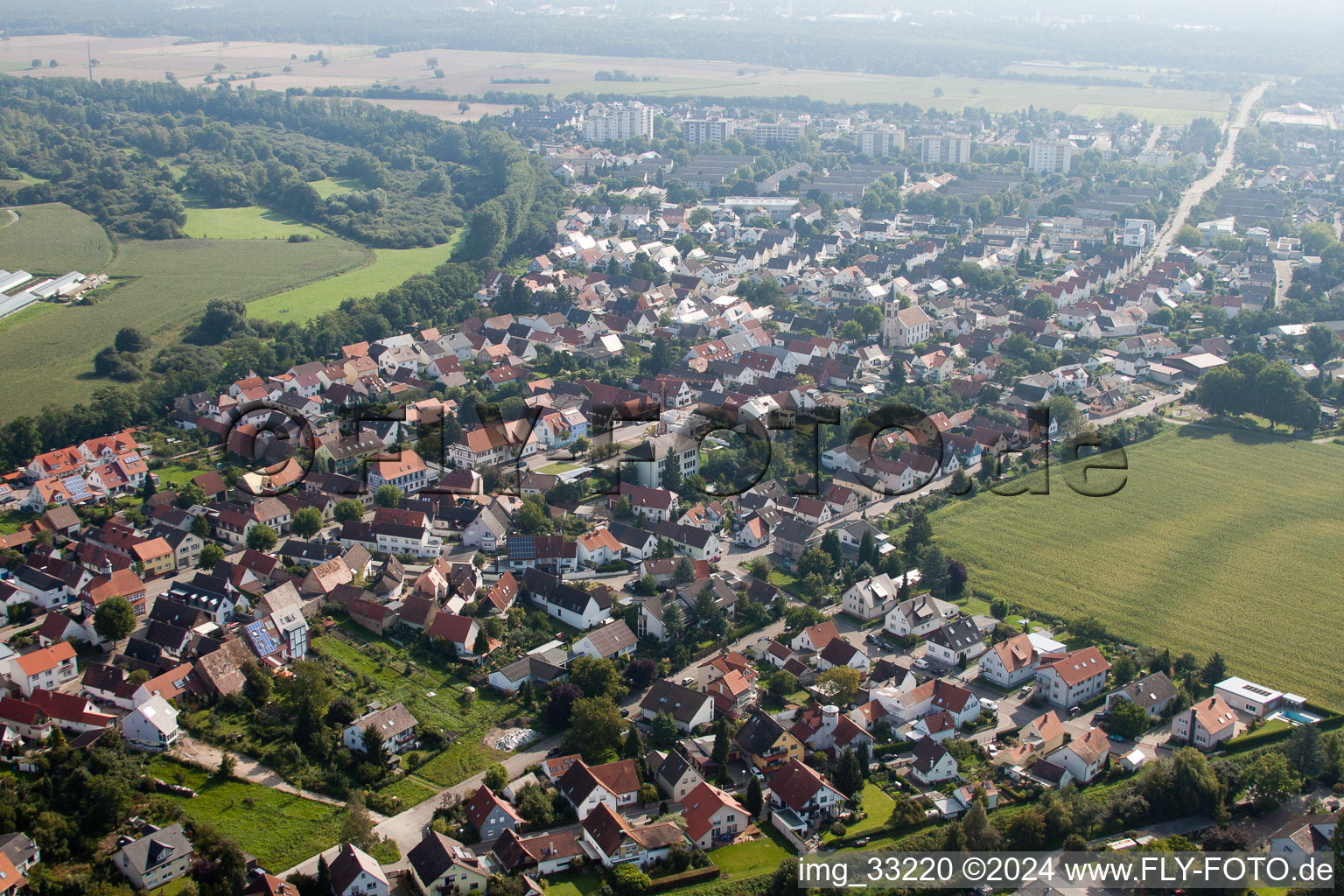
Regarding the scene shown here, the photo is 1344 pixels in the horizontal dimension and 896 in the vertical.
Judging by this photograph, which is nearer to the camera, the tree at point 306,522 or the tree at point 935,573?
the tree at point 935,573

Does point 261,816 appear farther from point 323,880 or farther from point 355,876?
point 355,876

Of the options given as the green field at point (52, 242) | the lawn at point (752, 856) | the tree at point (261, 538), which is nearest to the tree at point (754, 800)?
the lawn at point (752, 856)

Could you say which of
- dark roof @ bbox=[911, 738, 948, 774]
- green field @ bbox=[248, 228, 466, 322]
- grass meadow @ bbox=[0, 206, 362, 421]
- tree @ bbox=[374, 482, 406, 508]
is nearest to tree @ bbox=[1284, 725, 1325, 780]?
dark roof @ bbox=[911, 738, 948, 774]

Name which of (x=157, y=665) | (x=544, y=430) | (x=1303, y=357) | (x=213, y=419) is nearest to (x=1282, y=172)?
(x=1303, y=357)

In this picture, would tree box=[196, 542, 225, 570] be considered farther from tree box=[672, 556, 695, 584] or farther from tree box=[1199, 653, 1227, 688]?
tree box=[1199, 653, 1227, 688]

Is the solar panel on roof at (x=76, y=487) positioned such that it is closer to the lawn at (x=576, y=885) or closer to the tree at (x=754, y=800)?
the lawn at (x=576, y=885)

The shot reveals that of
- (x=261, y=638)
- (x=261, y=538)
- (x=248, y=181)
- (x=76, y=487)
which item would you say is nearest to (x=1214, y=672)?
(x=261, y=638)
